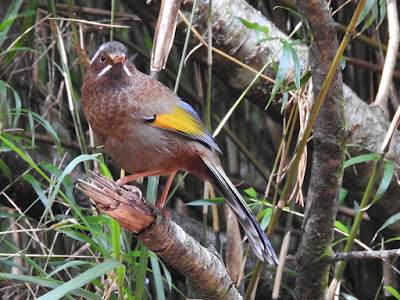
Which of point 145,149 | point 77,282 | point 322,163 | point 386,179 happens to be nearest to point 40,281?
point 77,282

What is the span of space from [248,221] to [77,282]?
789 millimetres

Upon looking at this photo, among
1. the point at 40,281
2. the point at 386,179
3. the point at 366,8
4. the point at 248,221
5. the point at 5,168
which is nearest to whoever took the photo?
the point at 40,281

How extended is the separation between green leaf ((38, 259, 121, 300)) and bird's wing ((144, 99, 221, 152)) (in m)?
0.60

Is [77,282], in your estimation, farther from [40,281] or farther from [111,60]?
[111,60]

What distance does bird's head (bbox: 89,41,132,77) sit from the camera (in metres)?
2.64

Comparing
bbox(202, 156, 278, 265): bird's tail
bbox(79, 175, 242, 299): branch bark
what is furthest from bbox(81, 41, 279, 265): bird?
bbox(79, 175, 242, 299): branch bark

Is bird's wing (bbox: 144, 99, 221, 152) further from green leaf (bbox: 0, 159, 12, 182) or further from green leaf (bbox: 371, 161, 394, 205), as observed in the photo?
green leaf (bbox: 0, 159, 12, 182)

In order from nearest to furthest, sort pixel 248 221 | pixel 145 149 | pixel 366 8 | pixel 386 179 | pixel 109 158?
pixel 366 8 → pixel 145 149 → pixel 248 221 → pixel 386 179 → pixel 109 158

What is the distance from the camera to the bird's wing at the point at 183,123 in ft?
8.50

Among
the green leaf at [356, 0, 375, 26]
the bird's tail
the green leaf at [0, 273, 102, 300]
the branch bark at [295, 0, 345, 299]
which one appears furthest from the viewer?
the bird's tail

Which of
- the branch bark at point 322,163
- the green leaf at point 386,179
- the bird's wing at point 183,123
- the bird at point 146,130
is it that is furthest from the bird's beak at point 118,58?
the green leaf at point 386,179

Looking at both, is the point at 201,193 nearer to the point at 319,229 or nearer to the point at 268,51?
the point at 268,51

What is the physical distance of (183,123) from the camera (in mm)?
2666

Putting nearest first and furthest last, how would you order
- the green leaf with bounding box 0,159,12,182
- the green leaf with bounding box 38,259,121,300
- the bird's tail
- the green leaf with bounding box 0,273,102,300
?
the green leaf with bounding box 38,259,121,300 < the green leaf with bounding box 0,273,102,300 < the bird's tail < the green leaf with bounding box 0,159,12,182
